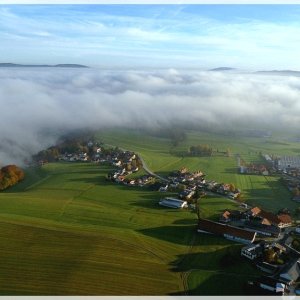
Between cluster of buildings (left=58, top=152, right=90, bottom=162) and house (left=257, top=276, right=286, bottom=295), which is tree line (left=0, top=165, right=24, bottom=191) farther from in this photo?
house (left=257, top=276, right=286, bottom=295)

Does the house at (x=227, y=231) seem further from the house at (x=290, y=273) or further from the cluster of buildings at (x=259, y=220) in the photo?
the house at (x=290, y=273)

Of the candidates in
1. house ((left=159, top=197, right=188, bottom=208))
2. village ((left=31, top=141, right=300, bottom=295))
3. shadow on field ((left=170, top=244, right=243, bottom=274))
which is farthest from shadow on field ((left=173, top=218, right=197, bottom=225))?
shadow on field ((left=170, top=244, right=243, bottom=274))

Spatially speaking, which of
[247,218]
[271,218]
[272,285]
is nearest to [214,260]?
[272,285]

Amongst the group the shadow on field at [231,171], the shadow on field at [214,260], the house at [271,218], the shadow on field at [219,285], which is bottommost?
the shadow on field at [219,285]

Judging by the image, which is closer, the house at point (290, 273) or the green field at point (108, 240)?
the green field at point (108, 240)

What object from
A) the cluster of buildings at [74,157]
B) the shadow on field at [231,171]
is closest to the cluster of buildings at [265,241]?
the shadow on field at [231,171]

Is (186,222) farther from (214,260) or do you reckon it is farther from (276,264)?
(276,264)
